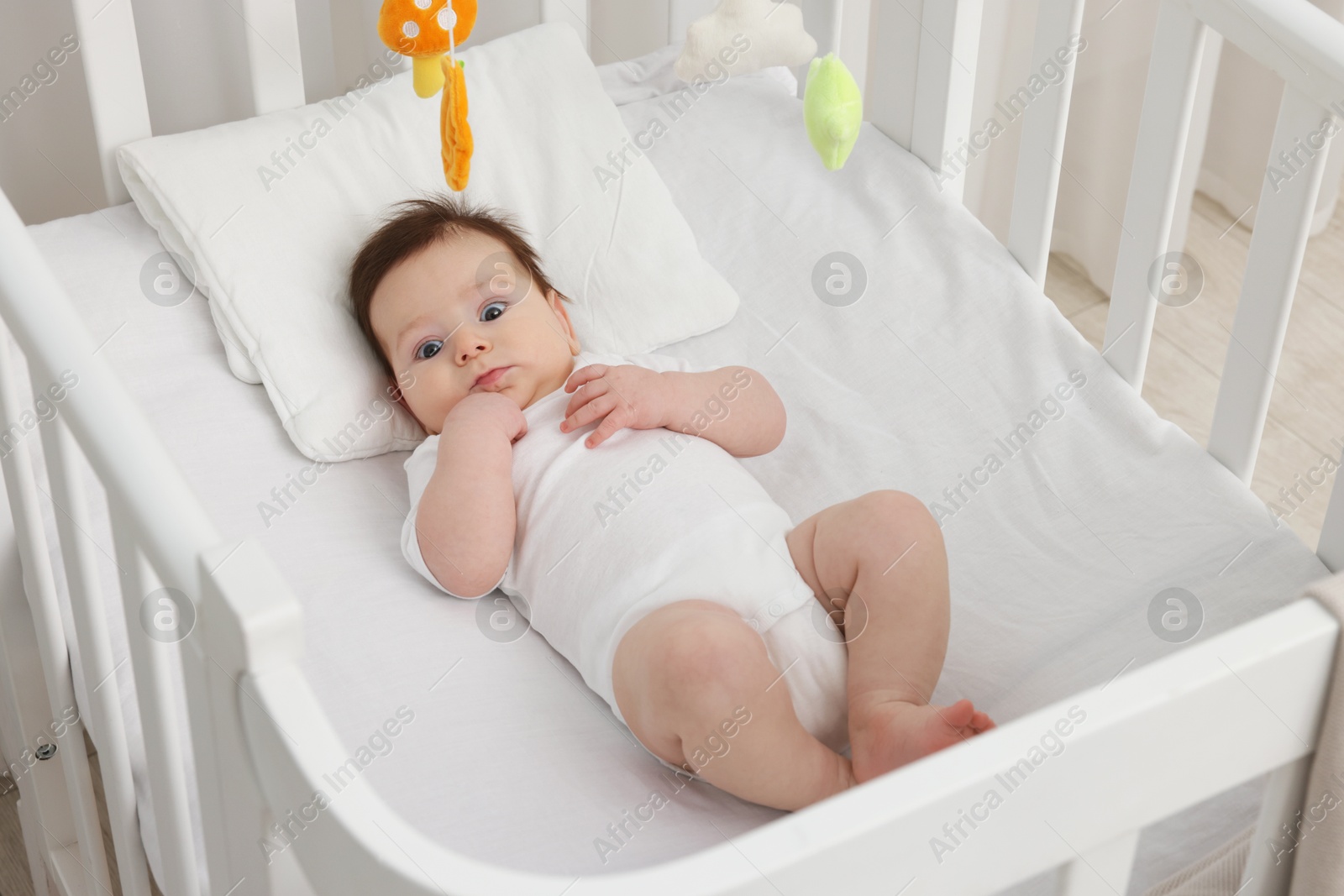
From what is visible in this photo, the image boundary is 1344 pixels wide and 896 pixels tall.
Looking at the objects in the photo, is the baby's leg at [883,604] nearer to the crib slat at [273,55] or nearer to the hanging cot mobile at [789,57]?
the hanging cot mobile at [789,57]

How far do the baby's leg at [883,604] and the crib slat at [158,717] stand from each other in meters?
0.44

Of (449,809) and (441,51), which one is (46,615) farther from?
(441,51)

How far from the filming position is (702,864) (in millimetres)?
584

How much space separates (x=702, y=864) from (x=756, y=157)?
105 cm

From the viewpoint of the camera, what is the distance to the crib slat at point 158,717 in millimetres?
722

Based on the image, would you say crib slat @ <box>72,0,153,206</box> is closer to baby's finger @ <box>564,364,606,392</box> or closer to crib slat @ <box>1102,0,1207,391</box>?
baby's finger @ <box>564,364,606,392</box>

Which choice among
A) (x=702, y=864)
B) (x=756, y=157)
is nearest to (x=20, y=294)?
(x=702, y=864)

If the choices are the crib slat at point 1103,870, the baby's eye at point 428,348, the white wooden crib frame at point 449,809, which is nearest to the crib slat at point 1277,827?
the white wooden crib frame at point 449,809

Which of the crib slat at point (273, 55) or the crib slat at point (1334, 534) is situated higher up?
the crib slat at point (273, 55)

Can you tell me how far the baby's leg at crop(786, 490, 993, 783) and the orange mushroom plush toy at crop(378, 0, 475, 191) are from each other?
1.39 feet

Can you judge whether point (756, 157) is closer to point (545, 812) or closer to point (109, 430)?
point (545, 812)

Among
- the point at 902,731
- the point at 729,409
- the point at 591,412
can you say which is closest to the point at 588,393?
the point at 591,412

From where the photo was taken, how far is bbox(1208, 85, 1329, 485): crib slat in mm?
1051

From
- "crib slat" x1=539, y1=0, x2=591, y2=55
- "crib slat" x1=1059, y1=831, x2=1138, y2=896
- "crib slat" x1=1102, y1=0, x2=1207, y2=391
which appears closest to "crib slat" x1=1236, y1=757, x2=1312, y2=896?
"crib slat" x1=1059, y1=831, x2=1138, y2=896
